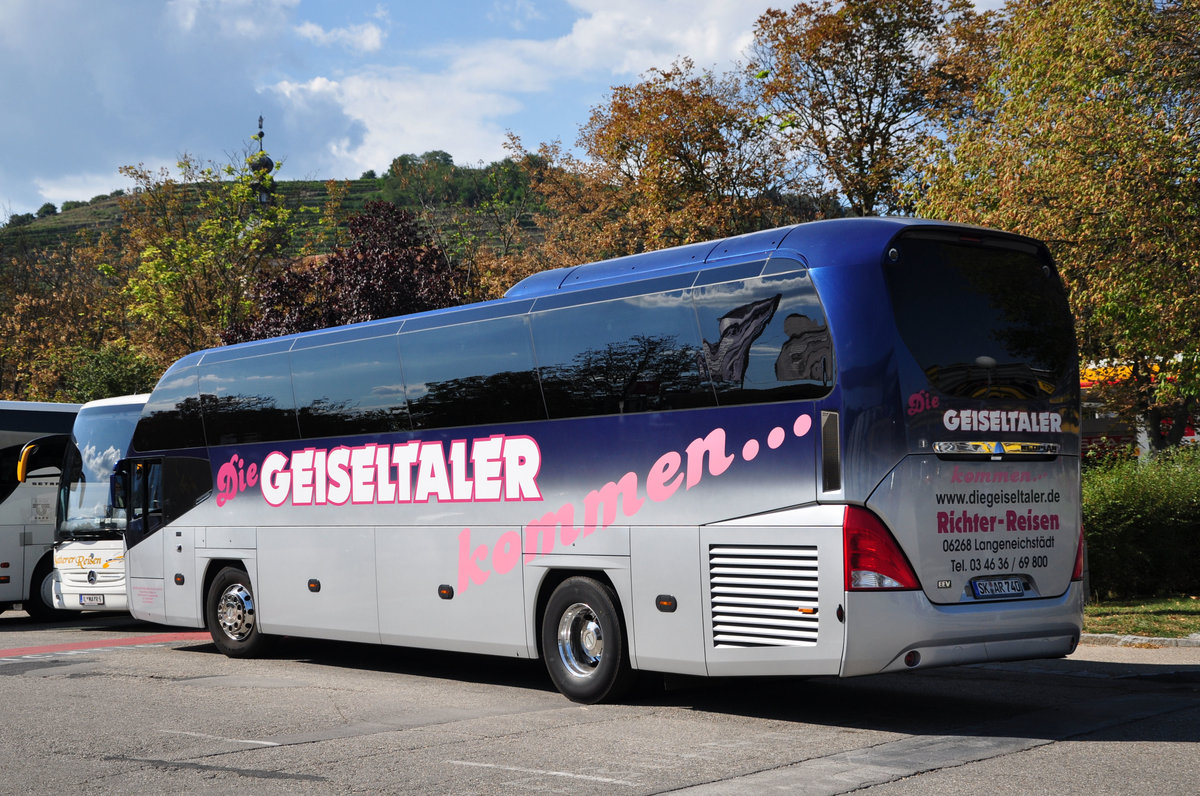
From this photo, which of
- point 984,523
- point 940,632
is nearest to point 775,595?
point 940,632

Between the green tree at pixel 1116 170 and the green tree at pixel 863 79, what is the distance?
570 inches

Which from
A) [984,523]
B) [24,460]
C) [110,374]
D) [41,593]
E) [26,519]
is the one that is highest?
[110,374]

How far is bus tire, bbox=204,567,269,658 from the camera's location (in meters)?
13.9

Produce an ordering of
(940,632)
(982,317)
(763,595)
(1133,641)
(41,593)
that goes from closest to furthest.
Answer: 1. (940,632)
2. (763,595)
3. (982,317)
4. (1133,641)
5. (41,593)

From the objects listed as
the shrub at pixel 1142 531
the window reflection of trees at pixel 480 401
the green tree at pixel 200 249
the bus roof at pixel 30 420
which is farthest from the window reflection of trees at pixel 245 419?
the green tree at pixel 200 249

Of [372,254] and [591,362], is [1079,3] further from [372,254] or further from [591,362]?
[372,254]

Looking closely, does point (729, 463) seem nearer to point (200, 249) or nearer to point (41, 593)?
point (41, 593)

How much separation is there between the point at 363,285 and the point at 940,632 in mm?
22378

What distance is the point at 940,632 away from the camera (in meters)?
8.43

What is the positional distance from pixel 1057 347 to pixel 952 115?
27.0 metres

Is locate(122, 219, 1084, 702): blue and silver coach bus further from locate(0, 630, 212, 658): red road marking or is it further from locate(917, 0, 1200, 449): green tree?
locate(917, 0, 1200, 449): green tree

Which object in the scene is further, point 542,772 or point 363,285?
point 363,285

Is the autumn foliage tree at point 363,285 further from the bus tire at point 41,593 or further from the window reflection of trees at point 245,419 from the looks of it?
the window reflection of trees at point 245,419

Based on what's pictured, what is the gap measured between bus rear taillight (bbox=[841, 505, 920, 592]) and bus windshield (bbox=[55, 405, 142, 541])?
12745 millimetres
